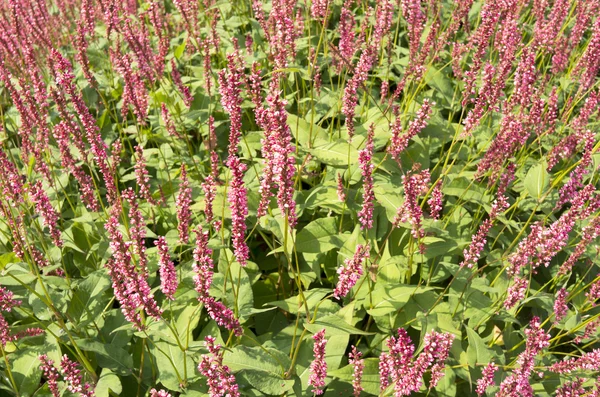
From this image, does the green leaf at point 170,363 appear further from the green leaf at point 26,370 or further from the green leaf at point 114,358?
the green leaf at point 26,370

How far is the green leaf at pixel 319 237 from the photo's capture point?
3.41 metres

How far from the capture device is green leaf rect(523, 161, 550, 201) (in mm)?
3443

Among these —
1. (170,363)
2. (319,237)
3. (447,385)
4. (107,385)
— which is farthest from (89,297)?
(447,385)

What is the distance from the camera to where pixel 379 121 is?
3.95m

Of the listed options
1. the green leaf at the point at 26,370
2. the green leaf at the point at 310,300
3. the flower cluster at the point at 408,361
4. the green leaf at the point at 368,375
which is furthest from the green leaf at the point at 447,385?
the green leaf at the point at 26,370

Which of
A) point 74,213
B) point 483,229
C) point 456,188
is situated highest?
point 483,229

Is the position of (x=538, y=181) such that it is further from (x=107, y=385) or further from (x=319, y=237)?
(x=107, y=385)

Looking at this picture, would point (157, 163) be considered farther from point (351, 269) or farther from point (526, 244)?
point (526, 244)

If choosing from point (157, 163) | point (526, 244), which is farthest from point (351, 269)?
point (157, 163)

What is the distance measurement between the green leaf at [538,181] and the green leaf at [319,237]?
1267mm

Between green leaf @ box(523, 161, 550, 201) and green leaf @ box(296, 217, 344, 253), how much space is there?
4.16 feet

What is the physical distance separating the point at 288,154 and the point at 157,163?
8.00ft

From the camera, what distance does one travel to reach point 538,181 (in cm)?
350

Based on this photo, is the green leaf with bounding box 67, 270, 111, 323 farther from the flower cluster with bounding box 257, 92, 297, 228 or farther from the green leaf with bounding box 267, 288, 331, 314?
the flower cluster with bounding box 257, 92, 297, 228
